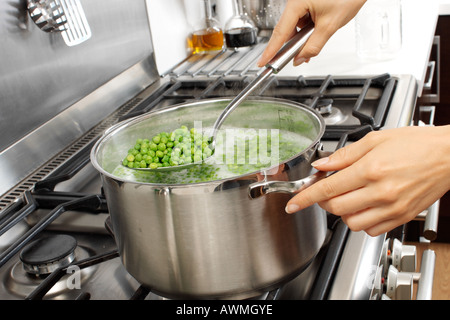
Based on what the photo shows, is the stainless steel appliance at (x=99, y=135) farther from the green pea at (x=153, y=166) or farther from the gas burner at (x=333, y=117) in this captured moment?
the green pea at (x=153, y=166)

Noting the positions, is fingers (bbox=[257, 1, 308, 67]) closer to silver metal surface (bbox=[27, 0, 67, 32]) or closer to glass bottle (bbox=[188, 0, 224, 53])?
silver metal surface (bbox=[27, 0, 67, 32])

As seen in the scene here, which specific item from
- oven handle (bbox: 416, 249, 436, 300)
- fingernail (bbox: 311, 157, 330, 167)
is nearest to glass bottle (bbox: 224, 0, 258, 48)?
oven handle (bbox: 416, 249, 436, 300)

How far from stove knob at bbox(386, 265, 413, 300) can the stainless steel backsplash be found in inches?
26.3

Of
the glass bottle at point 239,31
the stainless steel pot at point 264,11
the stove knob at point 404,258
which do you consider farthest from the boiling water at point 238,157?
the stainless steel pot at point 264,11

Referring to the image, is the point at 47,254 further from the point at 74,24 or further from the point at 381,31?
the point at 381,31

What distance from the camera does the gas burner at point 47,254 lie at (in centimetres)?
69

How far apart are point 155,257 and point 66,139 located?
1.80ft

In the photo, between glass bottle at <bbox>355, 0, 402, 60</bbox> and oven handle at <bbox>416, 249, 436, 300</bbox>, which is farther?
glass bottle at <bbox>355, 0, 402, 60</bbox>

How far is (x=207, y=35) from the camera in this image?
1.58m

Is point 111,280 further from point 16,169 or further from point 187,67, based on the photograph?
point 187,67

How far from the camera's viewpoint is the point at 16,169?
3.06 feet

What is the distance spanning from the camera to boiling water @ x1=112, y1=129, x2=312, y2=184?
0.66m

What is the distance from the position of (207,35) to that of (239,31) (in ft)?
0.36

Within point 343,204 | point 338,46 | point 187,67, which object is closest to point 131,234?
point 343,204
